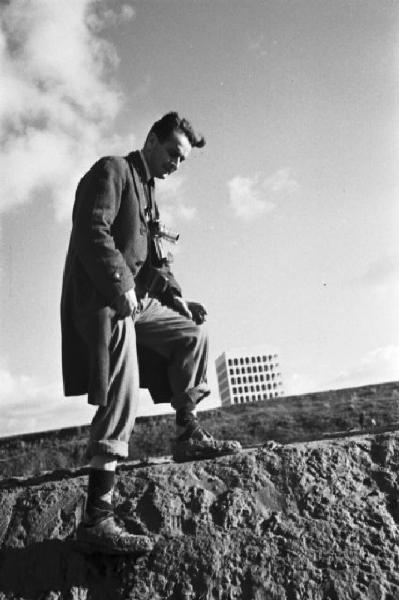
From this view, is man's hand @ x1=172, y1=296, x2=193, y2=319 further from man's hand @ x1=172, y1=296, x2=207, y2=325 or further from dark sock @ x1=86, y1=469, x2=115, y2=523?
dark sock @ x1=86, y1=469, x2=115, y2=523

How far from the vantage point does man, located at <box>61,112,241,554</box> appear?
211 centimetres

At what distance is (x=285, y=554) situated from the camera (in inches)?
77.0

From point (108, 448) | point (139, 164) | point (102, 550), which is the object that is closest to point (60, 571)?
point (102, 550)

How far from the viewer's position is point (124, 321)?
236 cm

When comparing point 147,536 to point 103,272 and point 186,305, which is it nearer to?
point 103,272

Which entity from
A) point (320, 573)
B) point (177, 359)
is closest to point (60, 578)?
point (320, 573)

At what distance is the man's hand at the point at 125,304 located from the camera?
2.28 metres

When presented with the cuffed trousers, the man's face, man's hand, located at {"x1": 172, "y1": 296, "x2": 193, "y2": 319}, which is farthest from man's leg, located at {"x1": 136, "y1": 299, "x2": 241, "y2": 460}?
the man's face

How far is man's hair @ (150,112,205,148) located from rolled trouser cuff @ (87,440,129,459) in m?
1.65

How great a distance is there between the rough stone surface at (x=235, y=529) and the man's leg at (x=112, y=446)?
0.11 meters

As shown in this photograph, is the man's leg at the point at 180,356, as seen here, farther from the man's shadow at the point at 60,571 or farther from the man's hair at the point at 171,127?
the man's hair at the point at 171,127

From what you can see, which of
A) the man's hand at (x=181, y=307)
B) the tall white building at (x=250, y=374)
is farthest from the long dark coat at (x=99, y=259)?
the tall white building at (x=250, y=374)

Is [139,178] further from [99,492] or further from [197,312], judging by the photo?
[99,492]

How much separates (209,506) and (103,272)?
47.0 inches
